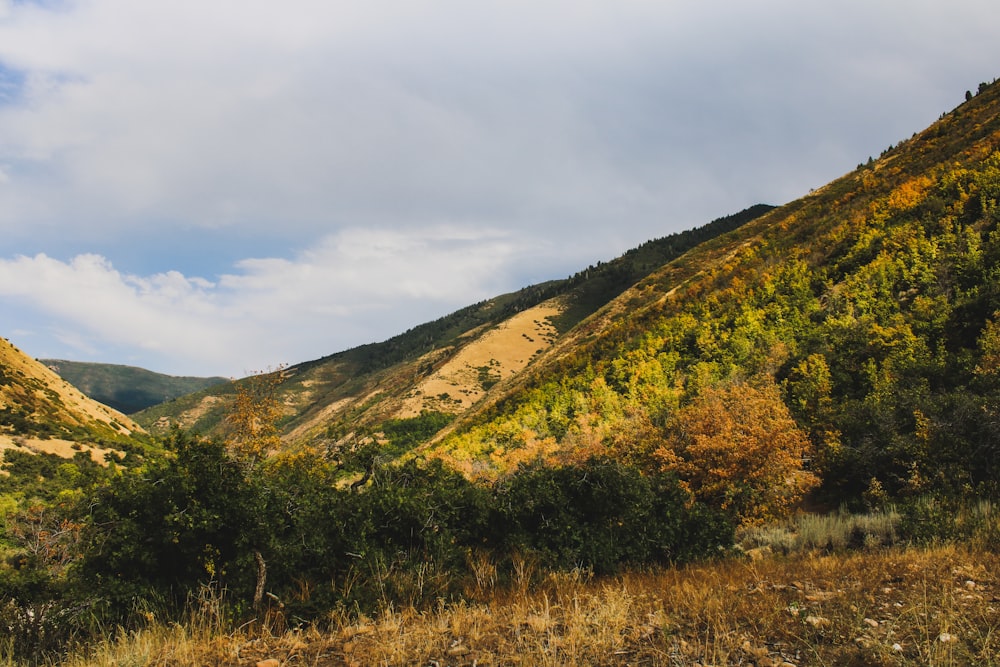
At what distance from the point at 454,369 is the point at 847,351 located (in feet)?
237

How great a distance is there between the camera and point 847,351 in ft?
56.4

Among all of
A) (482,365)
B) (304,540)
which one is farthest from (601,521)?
(482,365)

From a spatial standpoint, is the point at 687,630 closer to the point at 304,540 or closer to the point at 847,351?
the point at 304,540

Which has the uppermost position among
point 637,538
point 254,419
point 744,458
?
point 254,419

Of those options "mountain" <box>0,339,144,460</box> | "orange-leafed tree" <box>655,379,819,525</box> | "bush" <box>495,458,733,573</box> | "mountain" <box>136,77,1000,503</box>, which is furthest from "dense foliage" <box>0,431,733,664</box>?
"mountain" <box>0,339,144,460</box>

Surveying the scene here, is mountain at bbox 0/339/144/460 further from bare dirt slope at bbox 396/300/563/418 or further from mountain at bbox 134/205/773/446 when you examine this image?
bare dirt slope at bbox 396/300/563/418

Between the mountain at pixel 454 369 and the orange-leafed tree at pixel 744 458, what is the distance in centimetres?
1595

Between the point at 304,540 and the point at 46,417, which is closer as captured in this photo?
the point at 304,540

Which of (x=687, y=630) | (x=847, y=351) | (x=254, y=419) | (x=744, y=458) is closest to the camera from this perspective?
(x=687, y=630)

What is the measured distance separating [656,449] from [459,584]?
914 cm

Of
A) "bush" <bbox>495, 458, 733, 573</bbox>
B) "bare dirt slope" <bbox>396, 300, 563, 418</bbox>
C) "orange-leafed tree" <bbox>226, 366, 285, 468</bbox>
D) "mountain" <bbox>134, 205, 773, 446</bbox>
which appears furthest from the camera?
"mountain" <bbox>134, 205, 773, 446</bbox>

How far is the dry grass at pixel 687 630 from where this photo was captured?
12.8ft

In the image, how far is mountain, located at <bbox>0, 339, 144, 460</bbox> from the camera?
167ft

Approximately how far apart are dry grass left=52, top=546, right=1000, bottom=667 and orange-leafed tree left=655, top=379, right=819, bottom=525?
620 centimetres
